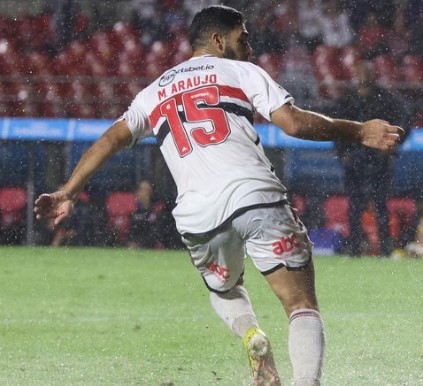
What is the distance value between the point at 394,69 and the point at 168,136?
434 inches

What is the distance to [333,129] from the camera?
4.28m

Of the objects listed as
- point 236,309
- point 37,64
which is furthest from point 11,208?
point 236,309

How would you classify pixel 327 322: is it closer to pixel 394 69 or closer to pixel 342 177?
pixel 342 177

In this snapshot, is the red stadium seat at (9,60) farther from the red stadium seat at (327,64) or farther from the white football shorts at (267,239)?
the white football shorts at (267,239)

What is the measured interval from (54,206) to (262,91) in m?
0.93

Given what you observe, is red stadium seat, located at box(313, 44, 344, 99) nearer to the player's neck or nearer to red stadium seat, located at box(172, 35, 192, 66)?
red stadium seat, located at box(172, 35, 192, 66)

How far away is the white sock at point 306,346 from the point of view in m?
4.20

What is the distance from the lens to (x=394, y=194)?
1288 cm

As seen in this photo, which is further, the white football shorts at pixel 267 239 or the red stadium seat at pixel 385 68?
the red stadium seat at pixel 385 68

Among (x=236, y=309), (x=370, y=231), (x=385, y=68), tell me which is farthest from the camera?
(x=385, y=68)

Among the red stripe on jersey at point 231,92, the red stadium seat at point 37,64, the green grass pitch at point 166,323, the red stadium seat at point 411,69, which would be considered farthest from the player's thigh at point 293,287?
the red stadium seat at point 37,64

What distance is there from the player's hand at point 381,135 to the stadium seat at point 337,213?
28.0ft

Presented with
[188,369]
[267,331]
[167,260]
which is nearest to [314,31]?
[167,260]

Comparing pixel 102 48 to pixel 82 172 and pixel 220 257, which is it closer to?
pixel 82 172
